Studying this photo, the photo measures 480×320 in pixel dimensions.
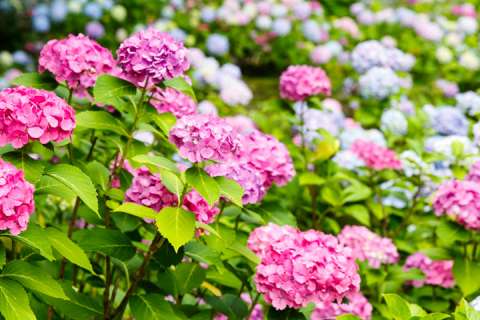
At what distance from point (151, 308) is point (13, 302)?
468 mm

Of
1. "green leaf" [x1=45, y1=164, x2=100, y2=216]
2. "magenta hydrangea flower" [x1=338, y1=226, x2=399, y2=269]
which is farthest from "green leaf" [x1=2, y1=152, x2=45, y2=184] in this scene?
"magenta hydrangea flower" [x1=338, y1=226, x2=399, y2=269]

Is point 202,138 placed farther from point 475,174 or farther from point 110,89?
point 475,174

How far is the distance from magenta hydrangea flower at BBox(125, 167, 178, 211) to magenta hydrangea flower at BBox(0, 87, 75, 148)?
267 millimetres

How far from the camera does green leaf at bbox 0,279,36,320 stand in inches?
71.4

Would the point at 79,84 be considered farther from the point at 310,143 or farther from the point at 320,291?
the point at 310,143

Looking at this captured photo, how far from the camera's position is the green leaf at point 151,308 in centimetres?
221

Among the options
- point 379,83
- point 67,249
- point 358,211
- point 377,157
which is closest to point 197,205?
point 67,249

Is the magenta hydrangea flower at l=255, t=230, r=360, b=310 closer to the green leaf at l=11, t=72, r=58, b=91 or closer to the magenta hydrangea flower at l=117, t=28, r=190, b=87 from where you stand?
the magenta hydrangea flower at l=117, t=28, r=190, b=87

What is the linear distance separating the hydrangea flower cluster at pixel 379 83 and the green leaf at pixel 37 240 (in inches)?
112

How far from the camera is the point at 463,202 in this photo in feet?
9.05

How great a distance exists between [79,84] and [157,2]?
4.95m

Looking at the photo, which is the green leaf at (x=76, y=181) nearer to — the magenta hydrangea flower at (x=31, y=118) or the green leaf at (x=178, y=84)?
the magenta hydrangea flower at (x=31, y=118)

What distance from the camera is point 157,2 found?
7.26 metres

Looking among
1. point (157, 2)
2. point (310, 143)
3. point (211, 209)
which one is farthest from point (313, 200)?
point (157, 2)
